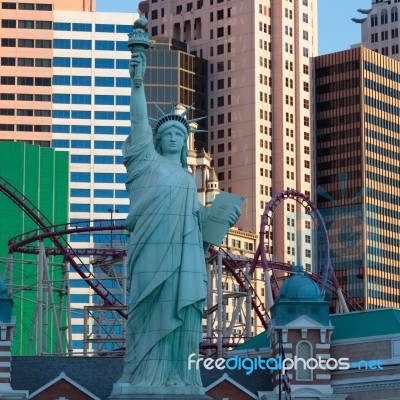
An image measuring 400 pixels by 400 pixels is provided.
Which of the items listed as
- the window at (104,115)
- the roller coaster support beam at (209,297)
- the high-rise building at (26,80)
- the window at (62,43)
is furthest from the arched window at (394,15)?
the roller coaster support beam at (209,297)

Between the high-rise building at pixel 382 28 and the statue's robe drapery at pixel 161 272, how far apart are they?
416 feet

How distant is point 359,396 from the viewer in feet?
235

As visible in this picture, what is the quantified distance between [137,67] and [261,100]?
10708 cm

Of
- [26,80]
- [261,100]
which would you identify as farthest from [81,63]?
[261,100]

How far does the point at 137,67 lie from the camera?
63562mm

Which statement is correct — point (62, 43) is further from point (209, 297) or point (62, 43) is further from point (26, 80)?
point (209, 297)

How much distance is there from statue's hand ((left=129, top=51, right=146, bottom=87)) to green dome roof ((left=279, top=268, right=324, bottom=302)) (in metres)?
14.4

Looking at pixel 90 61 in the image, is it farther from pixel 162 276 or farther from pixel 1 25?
→ pixel 162 276

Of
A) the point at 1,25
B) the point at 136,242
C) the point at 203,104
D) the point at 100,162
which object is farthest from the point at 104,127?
the point at 136,242

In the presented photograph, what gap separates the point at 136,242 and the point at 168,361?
16.0 ft

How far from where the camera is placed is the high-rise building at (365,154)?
163 meters

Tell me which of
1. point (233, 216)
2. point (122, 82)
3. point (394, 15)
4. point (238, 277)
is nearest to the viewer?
point (233, 216)

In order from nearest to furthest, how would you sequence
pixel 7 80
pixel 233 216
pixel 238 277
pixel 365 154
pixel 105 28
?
pixel 233 216
pixel 238 277
pixel 7 80
pixel 105 28
pixel 365 154

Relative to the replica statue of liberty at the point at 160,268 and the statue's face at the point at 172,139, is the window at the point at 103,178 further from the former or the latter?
the replica statue of liberty at the point at 160,268
